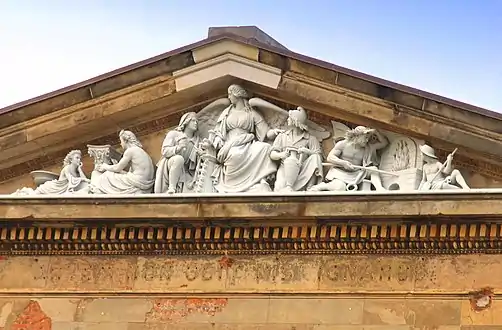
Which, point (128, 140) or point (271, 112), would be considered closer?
point (271, 112)

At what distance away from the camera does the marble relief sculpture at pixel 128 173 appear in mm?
15672

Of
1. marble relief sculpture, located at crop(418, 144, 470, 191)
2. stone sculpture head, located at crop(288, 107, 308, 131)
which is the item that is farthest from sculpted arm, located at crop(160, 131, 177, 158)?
marble relief sculpture, located at crop(418, 144, 470, 191)

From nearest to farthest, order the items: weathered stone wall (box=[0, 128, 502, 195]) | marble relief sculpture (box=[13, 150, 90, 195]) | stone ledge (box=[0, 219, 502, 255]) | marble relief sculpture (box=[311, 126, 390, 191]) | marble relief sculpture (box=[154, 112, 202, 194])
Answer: stone ledge (box=[0, 219, 502, 255]) → marble relief sculpture (box=[311, 126, 390, 191]) → marble relief sculpture (box=[154, 112, 202, 194]) → marble relief sculpture (box=[13, 150, 90, 195]) → weathered stone wall (box=[0, 128, 502, 195])

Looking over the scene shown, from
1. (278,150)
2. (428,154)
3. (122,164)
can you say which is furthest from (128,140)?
(428,154)

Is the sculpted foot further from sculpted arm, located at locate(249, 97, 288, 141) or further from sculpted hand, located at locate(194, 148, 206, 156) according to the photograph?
sculpted hand, located at locate(194, 148, 206, 156)

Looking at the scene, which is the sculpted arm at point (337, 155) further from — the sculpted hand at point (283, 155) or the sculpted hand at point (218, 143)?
the sculpted hand at point (218, 143)

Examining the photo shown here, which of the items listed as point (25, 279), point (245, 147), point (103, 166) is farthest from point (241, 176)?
point (25, 279)

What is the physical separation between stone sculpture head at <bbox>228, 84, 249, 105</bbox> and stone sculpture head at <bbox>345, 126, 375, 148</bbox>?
1.38 metres

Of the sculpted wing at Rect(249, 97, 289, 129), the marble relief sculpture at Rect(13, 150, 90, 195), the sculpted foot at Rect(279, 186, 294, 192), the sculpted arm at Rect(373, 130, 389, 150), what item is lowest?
the sculpted foot at Rect(279, 186, 294, 192)

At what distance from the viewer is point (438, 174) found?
1493 centimetres

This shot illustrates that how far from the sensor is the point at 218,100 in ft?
53.0

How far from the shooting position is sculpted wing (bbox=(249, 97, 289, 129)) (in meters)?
15.9

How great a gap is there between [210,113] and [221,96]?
0.78 feet

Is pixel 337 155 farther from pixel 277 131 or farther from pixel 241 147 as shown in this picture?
pixel 241 147
